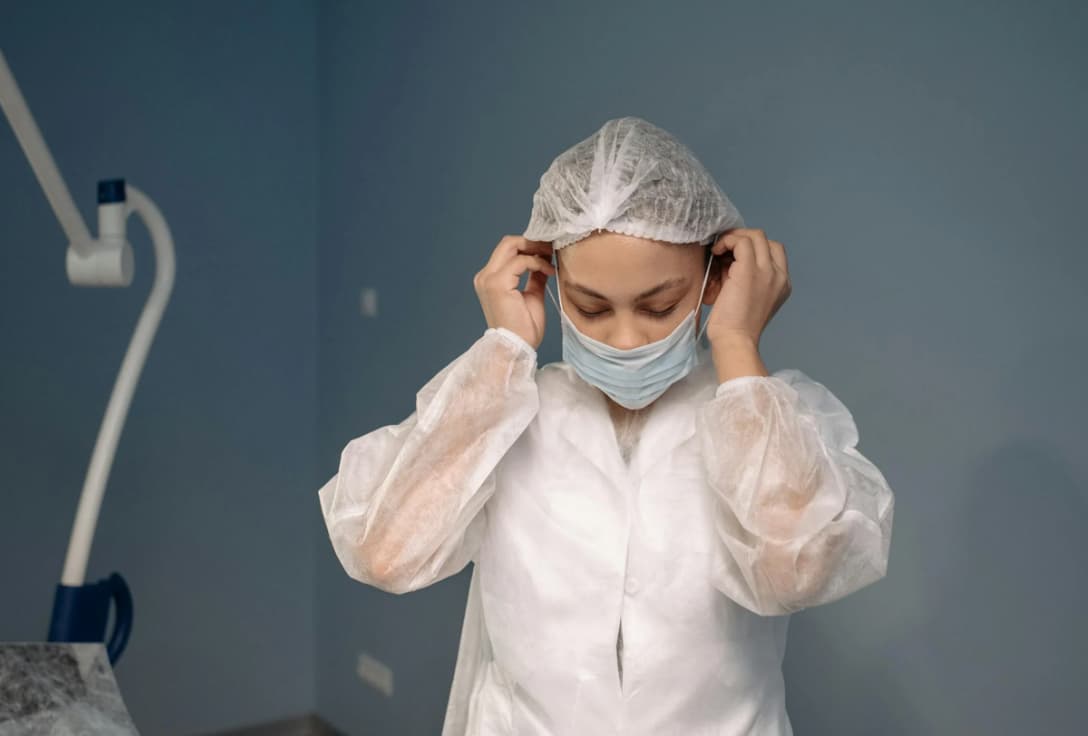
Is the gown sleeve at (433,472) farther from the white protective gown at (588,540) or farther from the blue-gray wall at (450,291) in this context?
the blue-gray wall at (450,291)

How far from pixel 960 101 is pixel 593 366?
0.71 m

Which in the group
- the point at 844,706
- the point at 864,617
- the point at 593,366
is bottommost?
the point at 844,706

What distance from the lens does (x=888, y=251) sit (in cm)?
179

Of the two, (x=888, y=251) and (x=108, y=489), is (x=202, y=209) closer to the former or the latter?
(x=108, y=489)

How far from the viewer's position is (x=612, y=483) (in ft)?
4.66

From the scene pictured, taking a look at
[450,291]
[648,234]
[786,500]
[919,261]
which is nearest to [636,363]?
[648,234]

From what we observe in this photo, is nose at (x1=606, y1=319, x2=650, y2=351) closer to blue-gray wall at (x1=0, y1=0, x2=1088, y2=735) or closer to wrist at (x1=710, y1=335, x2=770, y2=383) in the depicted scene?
wrist at (x1=710, y1=335, x2=770, y2=383)

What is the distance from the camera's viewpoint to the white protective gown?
1356 mm

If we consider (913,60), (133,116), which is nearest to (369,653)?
(133,116)

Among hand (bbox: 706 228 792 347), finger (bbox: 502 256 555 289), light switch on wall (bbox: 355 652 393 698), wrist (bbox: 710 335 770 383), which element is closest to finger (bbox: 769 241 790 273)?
hand (bbox: 706 228 792 347)

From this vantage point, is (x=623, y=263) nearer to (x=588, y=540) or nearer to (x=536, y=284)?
(x=536, y=284)

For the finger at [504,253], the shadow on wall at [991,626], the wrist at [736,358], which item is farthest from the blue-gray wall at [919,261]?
the finger at [504,253]

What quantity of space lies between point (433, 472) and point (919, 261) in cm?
83

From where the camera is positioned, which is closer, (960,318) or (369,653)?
(960,318)
